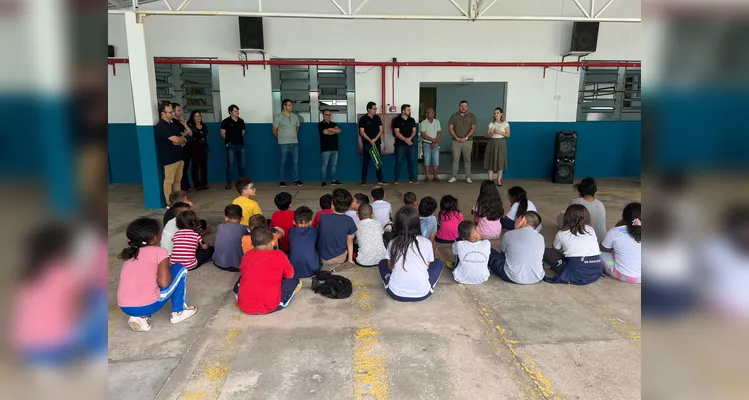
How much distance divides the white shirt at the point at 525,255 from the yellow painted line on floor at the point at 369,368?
4.89 feet

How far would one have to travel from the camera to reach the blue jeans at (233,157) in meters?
8.44

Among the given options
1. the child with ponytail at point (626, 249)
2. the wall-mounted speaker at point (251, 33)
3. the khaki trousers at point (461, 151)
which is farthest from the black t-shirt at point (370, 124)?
the child with ponytail at point (626, 249)

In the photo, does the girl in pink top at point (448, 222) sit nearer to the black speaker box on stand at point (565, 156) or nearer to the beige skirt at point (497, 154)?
the beige skirt at point (497, 154)

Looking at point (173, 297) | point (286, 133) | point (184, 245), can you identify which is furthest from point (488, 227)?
point (286, 133)

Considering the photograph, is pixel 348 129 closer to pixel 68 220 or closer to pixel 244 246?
pixel 244 246

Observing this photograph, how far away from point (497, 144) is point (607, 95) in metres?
3.01

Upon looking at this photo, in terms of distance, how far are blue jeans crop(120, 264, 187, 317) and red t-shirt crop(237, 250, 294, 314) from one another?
425 mm

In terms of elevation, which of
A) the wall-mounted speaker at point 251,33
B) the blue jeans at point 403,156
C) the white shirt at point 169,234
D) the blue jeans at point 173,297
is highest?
the wall-mounted speaker at point 251,33

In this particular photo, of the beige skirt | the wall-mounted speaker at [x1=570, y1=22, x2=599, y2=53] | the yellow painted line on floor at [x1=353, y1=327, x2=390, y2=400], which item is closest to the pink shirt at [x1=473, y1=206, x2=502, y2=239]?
the yellow painted line on floor at [x1=353, y1=327, x2=390, y2=400]

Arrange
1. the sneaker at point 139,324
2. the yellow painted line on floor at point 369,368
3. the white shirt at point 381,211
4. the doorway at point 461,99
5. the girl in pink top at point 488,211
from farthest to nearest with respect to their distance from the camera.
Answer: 1. the doorway at point 461,99
2. the girl in pink top at point 488,211
3. the white shirt at point 381,211
4. the sneaker at point 139,324
5. the yellow painted line on floor at point 369,368

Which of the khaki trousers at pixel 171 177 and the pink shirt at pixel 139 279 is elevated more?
the khaki trousers at pixel 171 177

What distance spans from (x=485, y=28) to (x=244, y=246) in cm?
707

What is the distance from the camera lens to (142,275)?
305 centimetres

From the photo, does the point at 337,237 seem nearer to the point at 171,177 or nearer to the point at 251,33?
the point at 171,177
